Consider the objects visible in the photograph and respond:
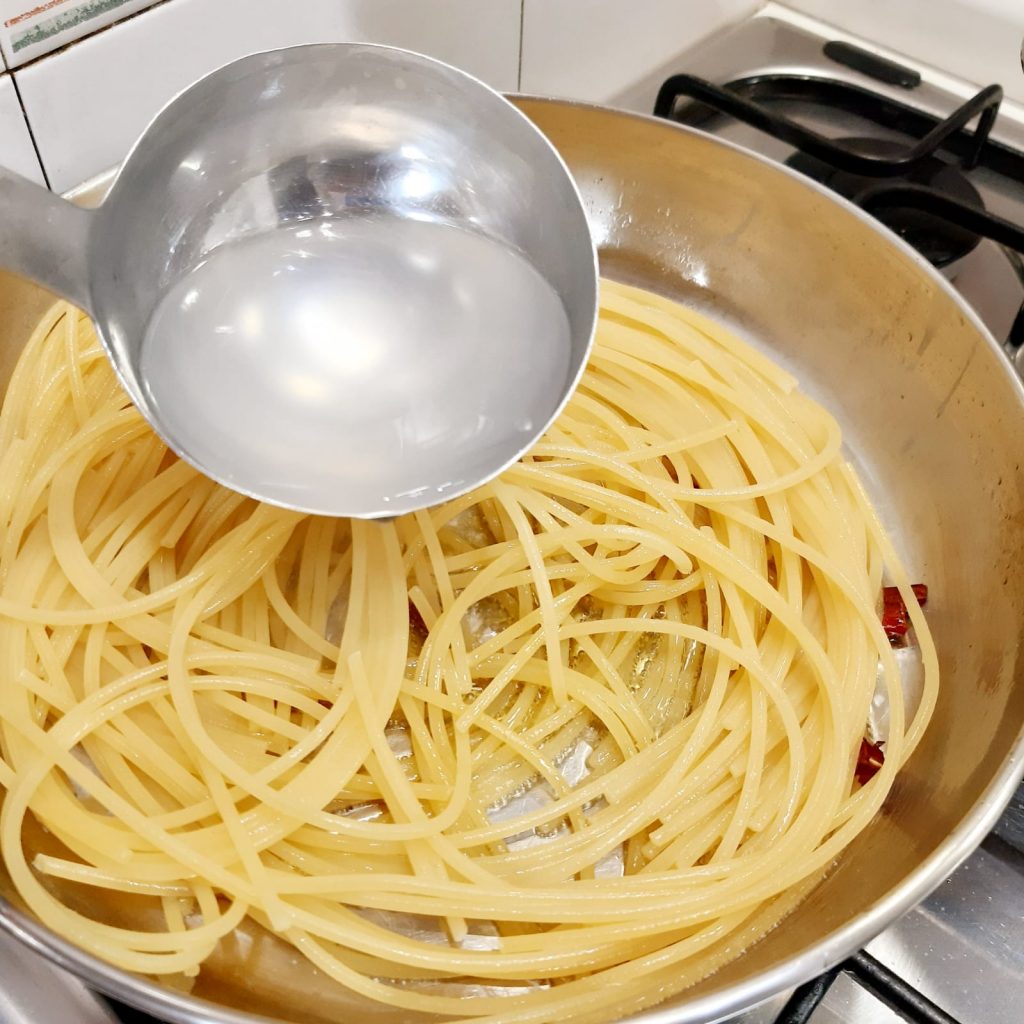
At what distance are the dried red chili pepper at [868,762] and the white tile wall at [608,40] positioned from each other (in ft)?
3.25

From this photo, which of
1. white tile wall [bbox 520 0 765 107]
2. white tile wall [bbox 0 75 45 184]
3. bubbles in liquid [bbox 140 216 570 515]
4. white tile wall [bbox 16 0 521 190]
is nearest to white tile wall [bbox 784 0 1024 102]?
white tile wall [bbox 520 0 765 107]

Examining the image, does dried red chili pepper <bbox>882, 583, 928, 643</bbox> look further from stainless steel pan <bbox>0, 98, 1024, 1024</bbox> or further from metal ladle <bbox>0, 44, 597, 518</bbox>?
metal ladle <bbox>0, 44, 597, 518</bbox>

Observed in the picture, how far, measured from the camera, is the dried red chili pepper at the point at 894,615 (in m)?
0.96

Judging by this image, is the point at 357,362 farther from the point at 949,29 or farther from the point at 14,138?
the point at 949,29

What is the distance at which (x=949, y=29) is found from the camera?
4.83 feet

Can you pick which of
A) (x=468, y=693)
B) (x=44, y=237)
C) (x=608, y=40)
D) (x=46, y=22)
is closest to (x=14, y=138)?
(x=46, y=22)

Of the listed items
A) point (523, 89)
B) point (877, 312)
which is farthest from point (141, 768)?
point (523, 89)

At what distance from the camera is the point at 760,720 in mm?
882

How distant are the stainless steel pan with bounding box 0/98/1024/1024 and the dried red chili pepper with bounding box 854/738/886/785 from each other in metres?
0.03

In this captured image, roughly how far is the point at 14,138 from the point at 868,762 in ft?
3.29

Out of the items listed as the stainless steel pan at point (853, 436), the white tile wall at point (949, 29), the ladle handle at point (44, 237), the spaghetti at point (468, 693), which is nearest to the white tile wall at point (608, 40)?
the white tile wall at point (949, 29)

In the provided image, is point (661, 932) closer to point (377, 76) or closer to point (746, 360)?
point (746, 360)

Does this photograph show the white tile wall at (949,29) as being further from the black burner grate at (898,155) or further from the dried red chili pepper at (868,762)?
the dried red chili pepper at (868,762)

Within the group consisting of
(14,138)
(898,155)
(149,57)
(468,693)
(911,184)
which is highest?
(898,155)
